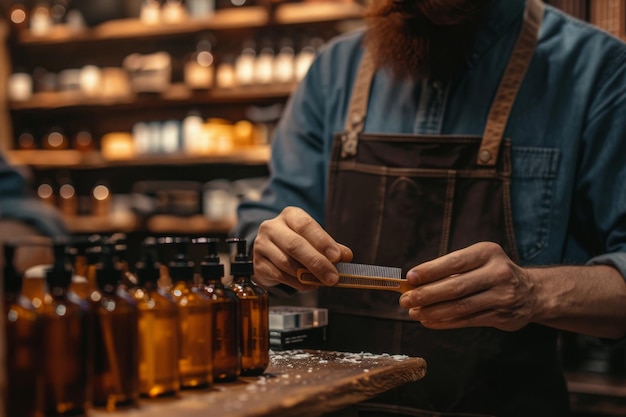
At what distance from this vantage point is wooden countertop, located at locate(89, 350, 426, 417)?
0.89 meters

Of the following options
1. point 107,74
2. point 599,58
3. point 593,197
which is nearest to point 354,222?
point 593,197

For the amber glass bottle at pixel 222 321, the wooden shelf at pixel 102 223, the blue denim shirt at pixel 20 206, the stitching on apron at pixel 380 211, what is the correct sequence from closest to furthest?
1. the amber glass bottle at pixel 222 321
2. the stitching on apron at pixel 380 211
3. the blue denim shirt at pixel 20 206
4. the wooden shelf at pixel 102 223

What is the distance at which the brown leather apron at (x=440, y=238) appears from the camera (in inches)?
59.8

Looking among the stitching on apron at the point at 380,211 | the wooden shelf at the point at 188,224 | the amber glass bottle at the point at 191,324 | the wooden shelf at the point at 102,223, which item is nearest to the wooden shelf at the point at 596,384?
the stitching on apron at the point at 380,211

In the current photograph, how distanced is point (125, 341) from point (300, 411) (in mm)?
224

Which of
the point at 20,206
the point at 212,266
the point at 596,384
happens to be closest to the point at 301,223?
the point at 212,266

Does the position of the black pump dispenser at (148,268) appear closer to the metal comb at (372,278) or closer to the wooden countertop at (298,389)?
the wooden countertop at (298,389)

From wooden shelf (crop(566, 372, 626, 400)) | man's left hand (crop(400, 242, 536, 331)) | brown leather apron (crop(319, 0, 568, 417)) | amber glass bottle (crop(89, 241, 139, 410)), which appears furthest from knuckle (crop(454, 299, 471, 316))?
wooden shelf (crop(566, 372, 626, 400))

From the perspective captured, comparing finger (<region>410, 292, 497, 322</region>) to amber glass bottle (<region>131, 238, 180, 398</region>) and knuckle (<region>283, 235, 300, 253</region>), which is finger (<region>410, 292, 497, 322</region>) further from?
amber glass bottle (<region>131, 238, 180, 398</region>)

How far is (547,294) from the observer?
4.51 ft

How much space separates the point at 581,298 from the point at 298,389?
25.7 inches

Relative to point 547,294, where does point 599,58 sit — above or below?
above

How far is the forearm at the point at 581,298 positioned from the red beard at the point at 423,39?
0.51 metres

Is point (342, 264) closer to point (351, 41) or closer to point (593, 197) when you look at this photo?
point (593, 197)
